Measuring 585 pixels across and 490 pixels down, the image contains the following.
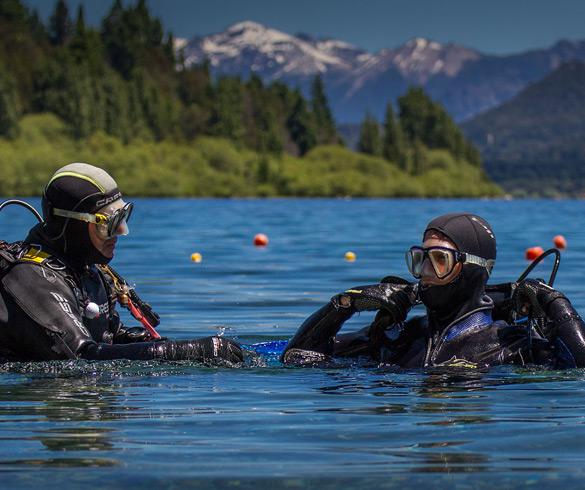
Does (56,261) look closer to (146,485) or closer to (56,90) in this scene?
(146,485)

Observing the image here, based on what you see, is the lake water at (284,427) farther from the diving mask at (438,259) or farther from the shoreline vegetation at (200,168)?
the shoreline vegetation at (200,168)

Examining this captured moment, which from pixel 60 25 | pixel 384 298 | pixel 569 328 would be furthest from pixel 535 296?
pixel 60 25

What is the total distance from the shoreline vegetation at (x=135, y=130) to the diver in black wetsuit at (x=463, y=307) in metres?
124

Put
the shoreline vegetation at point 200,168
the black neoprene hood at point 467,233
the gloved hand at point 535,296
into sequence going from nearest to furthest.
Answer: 1. the gloved hand at point 535,296
2. the black neoprene hood at point 467,233
3. the shoreline vegetation at point 200,168

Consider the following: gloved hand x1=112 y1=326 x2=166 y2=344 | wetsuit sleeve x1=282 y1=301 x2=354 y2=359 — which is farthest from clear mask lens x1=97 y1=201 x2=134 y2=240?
wetsuit sleeve x1=282 y1=301 x2=354 y2=359

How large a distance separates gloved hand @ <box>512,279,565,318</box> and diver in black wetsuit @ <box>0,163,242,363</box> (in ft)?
6.14

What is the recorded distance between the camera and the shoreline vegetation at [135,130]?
14450cm

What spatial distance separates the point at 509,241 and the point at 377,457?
29.5 meters

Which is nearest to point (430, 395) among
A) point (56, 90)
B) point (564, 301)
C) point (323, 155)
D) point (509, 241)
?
point (564, 301)

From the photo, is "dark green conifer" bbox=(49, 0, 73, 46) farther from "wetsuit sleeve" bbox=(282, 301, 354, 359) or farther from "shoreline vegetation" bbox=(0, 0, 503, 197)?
"wetsuit sleeve" bbox=(282, 301, 354, 359)

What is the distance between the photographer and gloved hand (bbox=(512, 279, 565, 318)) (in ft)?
27.2

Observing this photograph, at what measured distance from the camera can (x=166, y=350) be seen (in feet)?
27.0

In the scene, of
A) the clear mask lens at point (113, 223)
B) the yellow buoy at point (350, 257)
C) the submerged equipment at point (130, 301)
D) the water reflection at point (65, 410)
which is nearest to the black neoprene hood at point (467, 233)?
the clear mask lens at point (113, 223)

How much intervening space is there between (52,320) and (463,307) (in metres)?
2.73
